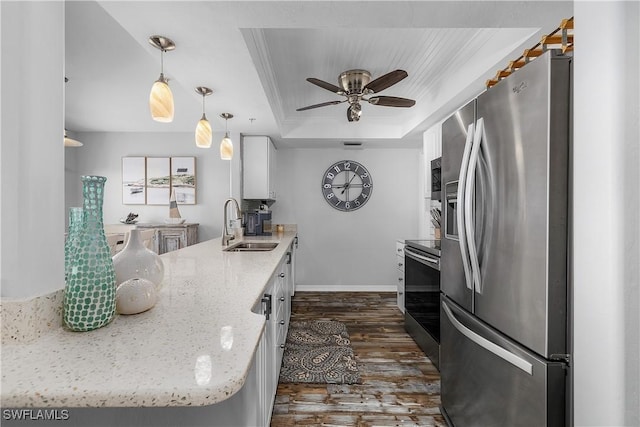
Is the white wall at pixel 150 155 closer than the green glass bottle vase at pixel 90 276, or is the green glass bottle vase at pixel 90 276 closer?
the green glass bottle vase at pixel 90 276

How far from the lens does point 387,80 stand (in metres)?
2.30

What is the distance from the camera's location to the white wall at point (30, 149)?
30.8 inches

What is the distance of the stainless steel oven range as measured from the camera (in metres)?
2.52

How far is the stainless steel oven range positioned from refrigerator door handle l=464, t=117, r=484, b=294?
1.09 metres

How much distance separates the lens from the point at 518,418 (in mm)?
1168

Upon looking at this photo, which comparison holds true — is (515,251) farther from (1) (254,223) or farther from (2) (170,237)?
(2) (170,237)

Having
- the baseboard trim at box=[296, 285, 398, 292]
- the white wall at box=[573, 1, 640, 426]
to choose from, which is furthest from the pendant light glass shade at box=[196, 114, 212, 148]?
the baseboard trim at box=[296, 285, 398, 292]

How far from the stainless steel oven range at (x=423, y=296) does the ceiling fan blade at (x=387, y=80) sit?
1.31 metres

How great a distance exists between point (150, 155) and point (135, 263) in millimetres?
4094

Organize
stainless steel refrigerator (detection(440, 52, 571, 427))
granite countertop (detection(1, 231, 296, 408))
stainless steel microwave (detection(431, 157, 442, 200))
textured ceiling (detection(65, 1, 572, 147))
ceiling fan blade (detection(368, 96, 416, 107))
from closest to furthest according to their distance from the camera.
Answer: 1. granite countertop (detection(1, 231, 296, 408))
2. stainless steel refrigerator (detection(440, 52, 571, 427))
3. textured ceiling (detection(65, 1, 572, 147))
4. ceiling fan blade (detection(368, 96, 416, 107))
5. stainless steel microwave (detection(431, 157, 442, 200))

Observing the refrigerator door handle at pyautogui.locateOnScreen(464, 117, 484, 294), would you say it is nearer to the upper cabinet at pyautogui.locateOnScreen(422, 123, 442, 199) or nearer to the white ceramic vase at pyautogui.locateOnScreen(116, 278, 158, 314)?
the white ceramic vase at pyautogui.locateOnScreen(116, 278, 158, 314)

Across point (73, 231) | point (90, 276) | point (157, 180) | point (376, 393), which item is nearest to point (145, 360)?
point (90, 276)

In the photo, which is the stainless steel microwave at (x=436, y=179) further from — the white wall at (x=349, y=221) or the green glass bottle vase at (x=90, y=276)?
the green glass bottle vase at (x=90, y=276)

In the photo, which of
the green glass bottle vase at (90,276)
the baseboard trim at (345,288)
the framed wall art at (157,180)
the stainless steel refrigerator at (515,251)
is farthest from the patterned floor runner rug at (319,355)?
the framed wall art at (157,180)
